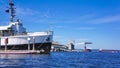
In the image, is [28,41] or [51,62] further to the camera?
[28,41]

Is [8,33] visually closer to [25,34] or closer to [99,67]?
[25,34]

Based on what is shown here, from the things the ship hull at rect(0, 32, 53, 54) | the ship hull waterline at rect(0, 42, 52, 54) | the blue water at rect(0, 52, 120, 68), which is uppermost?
the ship hull at rect(0, 32, 53, 54)

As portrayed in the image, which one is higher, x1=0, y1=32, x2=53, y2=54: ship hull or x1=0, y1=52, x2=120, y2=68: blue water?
x1=0, y1=32, x2=53, y2=54: ship hull

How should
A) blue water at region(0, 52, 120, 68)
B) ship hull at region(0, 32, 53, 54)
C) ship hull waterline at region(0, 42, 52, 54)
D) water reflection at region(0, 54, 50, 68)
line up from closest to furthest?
blue water at region(0, 52, 120, 68) < water reflection at region(0, 54, 50, 68) < ship hull waterline at region(0, 42, 52, 54) < ship hull at region(0, 32, 53, 54)

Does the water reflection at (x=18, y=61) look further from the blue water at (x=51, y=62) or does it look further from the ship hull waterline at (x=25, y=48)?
the ship hull waterline at (x=25, y=48)

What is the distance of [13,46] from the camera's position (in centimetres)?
11738

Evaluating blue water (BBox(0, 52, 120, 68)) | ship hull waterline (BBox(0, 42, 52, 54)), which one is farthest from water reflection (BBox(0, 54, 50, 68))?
ship hull waterline (BBox(0, 42, 52, 54))

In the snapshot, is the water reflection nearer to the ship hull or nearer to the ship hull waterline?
the ship hull waterline

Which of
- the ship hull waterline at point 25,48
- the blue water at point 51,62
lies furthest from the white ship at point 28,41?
the blue water at point 51,62

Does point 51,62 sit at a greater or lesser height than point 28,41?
lesser

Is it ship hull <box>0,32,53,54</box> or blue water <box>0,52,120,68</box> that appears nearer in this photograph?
blue water <box>0,52,120,68</box>

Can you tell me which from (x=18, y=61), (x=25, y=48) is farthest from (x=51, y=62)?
(x=25, y=48)

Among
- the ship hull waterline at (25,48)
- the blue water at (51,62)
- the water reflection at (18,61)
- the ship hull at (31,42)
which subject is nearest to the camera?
the blue water at (51,62)

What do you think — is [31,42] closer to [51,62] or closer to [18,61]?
[18,61]
